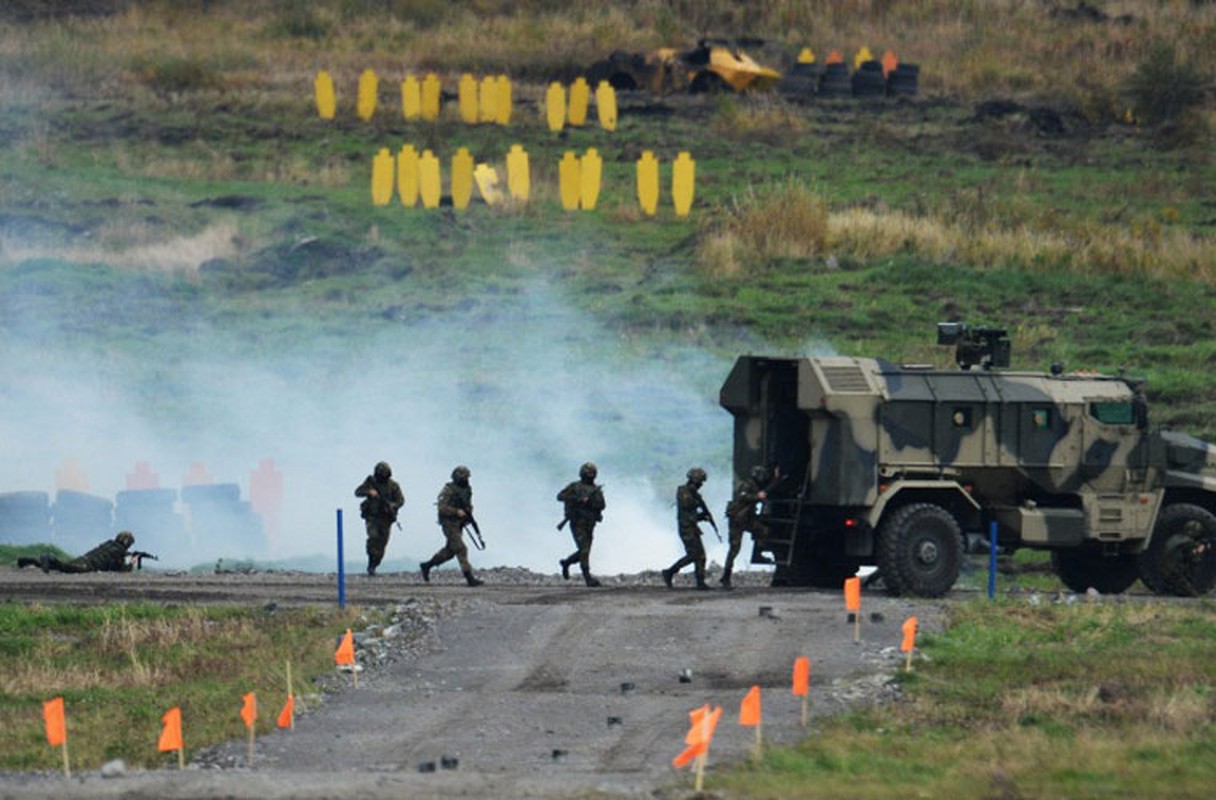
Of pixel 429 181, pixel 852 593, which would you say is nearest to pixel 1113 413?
pixel 852 593

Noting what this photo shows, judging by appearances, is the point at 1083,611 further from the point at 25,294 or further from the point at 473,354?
the point at 25,294

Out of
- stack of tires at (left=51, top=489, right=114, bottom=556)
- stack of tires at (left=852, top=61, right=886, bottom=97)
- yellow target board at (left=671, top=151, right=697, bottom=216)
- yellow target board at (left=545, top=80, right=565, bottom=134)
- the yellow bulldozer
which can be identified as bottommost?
stack of tires at (left=51, top=489, right=114, bottom=556)

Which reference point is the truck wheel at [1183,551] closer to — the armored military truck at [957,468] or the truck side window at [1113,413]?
the armored military truck at [957,468]

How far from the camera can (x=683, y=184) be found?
A: 176 feet

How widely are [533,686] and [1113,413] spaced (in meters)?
8.91

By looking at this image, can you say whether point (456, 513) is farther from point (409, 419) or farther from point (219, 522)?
point (409, 419)

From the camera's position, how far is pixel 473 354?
1806 inches

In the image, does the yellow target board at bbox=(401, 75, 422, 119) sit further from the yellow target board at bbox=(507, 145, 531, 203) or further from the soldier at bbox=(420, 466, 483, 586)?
the soldier at bbox=(420, 466, 483, 586)

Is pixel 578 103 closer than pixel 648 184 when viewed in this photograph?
No

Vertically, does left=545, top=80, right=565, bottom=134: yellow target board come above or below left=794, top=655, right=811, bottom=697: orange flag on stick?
above

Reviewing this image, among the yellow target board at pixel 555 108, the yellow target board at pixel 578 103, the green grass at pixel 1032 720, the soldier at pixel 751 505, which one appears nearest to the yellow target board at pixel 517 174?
the yellow target board at pixel 555 108

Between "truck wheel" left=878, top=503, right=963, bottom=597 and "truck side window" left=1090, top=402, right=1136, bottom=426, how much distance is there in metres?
2.37

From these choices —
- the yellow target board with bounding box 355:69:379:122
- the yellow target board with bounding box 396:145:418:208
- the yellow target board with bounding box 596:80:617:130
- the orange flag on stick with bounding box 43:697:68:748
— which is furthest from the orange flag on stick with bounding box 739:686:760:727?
the yellow target board with bounding box 355:69:379:122

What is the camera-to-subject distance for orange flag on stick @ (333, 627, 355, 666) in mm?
23922
